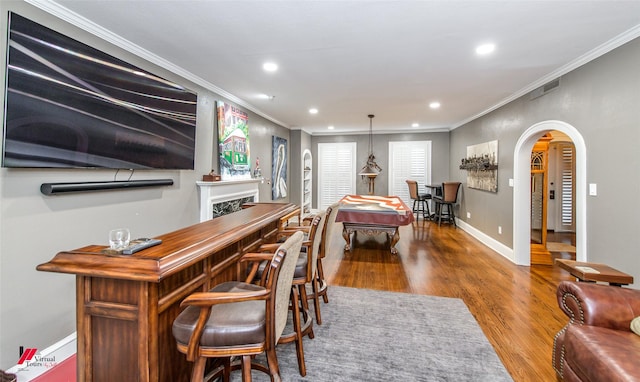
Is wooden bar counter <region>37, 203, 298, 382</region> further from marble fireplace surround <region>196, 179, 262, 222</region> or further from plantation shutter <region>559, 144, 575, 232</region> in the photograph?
plantation shutter <region>559, 144, 575, 232</region>

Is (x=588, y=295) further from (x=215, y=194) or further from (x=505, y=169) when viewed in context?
(x=215, y=194)

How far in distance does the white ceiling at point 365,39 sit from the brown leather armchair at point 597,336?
2.07 meters

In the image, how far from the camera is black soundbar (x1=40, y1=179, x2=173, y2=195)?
1965 mm

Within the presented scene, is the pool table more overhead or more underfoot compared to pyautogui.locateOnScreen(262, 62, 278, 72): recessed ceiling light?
more underfoot

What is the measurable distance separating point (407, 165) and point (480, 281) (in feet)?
16.4

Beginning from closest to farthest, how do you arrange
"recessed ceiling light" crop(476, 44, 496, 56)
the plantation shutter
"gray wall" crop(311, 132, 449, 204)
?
"recessed ceiling light" crop(476, 44, 496, 56), the plantation shutter, "gray wall" crop(311, 132, 449, 204)

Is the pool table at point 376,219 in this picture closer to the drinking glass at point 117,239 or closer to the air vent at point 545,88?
the air vent at point 545,88

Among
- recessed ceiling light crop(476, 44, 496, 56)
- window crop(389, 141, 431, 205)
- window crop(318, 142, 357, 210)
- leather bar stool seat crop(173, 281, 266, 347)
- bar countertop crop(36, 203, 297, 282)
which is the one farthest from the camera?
window crop(318, 142, 357, 210)

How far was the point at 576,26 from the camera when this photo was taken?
2336 mm

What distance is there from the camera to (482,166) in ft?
17.4

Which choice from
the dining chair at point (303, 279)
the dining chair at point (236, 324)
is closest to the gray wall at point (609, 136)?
the dining chair at point (303, 279)

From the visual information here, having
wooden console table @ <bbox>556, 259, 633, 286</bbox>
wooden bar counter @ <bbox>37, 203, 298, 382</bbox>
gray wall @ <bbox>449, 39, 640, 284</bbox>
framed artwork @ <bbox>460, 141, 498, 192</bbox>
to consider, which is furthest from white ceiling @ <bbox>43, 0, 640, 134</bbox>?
wooden console table @ <bbox>556, 259, 633, 286</bbox>

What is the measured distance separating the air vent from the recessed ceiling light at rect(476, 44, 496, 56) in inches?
53.1

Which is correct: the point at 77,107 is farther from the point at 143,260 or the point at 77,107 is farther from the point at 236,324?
the point at 236,324
